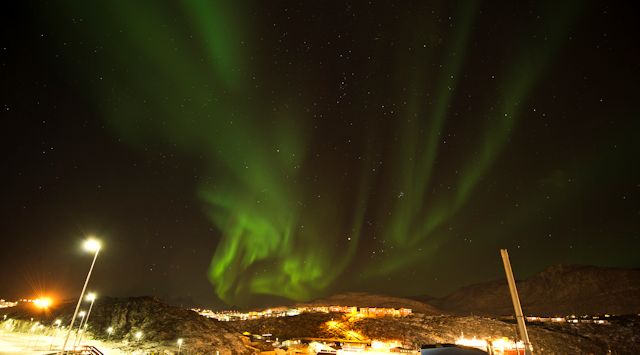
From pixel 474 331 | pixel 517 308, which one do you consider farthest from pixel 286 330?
pixel 517 308

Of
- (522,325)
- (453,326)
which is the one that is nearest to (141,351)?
(522,325)

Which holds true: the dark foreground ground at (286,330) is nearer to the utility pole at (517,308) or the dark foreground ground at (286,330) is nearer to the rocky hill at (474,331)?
the rocky hill at (474,331)

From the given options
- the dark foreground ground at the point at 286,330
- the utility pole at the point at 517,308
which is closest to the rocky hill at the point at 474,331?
the dark foreground ground at the point at 286,330

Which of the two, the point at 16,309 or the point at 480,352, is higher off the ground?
the point at 16,309

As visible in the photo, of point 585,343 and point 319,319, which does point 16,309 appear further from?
point 585,343

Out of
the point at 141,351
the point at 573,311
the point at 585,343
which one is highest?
the point at 573,311

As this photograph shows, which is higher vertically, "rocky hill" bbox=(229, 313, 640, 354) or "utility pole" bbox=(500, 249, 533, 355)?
"rocky hill" bbox=(229, 313, 640, 354)

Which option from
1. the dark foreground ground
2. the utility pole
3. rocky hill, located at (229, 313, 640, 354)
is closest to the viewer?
the utility pole

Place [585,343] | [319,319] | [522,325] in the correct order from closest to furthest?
[522,325]
[585,343]
[319,319]

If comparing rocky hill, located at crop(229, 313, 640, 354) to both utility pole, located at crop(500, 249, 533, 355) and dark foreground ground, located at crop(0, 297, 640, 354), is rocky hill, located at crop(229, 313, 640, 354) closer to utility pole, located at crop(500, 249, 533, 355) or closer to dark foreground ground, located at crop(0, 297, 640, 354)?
dark foreground ground, located at crop(0, 297, 640, 354)

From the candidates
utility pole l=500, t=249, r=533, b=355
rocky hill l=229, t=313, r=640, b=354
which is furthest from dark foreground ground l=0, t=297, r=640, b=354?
utility pole l=500, t=249, r=533, b=355

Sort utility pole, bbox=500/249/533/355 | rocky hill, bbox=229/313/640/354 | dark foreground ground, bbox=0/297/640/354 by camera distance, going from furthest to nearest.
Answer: rocky hill, bbox=229/313/640/354
dark foreground ground, bbox=0/297/640/354
utility pole, bbox=500/249/533/355
